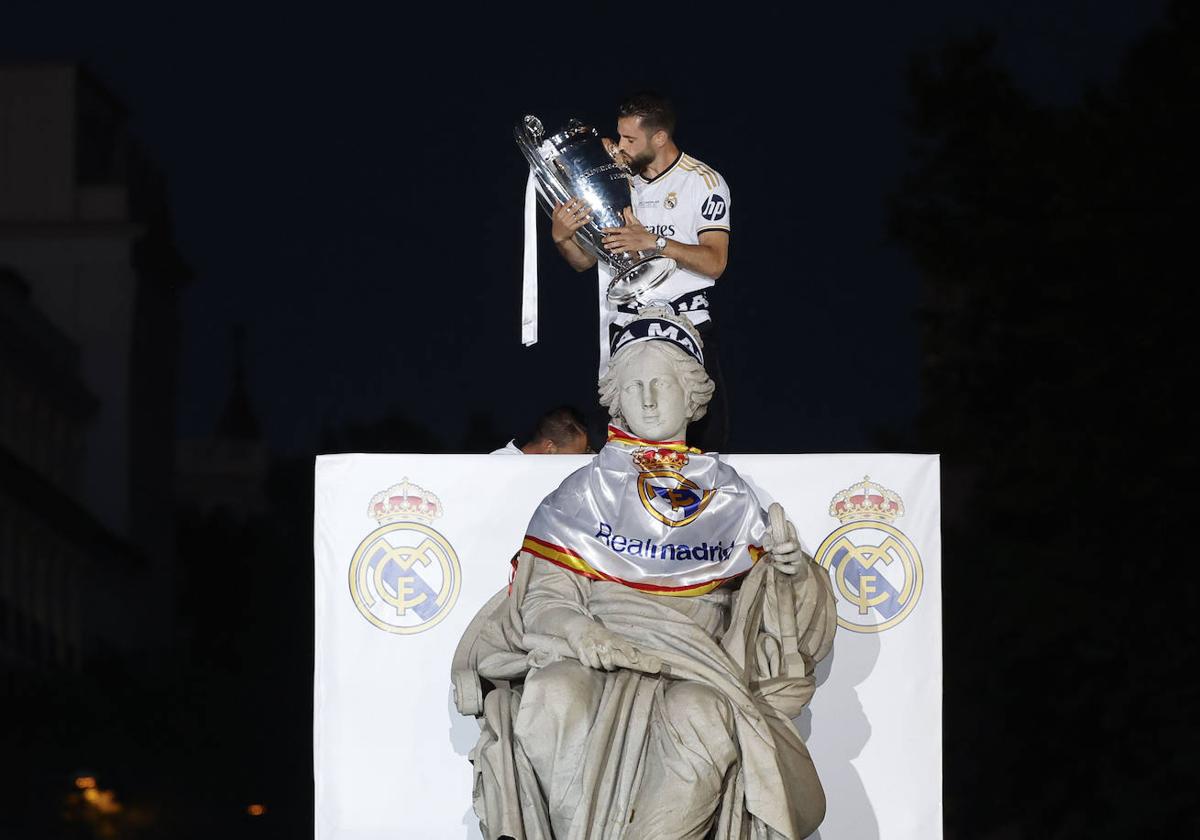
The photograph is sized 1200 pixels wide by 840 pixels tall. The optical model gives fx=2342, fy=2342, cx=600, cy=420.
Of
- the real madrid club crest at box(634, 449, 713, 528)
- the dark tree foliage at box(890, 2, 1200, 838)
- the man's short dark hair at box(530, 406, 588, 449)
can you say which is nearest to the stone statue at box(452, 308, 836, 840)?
the real madrid club crest at box(634, 449, 713, 528)

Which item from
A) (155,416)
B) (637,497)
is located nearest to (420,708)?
(637,497)

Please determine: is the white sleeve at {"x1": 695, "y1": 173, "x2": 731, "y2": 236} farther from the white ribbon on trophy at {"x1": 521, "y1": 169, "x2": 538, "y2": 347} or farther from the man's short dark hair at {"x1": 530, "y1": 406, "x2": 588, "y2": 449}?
the man's short dark hair at {"x1": 530, "y1": 406, "x2": 588, "y2": 449}

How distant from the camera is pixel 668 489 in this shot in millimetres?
5141

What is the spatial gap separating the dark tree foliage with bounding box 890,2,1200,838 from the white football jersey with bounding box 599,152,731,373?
14.8 feet

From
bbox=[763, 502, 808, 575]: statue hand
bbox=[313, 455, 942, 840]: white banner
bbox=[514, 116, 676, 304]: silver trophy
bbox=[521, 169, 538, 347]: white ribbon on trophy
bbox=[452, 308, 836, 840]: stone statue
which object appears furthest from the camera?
bbox=[521, 169, 538, 347]: white ribbon on trophy

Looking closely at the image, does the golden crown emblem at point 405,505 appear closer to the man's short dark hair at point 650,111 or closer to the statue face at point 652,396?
the statue face at point 652,396

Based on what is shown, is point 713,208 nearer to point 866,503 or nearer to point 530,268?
point 530,268

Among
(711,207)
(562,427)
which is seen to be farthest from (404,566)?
(711,207)

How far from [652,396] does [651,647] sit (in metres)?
0.59

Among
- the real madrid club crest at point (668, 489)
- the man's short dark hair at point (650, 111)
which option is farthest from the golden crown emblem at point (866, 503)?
the man's short dark hair at point (650, 111)

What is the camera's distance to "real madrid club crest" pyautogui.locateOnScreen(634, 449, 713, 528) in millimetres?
5109

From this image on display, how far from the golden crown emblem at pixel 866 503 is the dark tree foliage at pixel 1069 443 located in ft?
14.4

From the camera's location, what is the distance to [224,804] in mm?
11711

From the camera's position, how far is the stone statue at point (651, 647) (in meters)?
4.77
